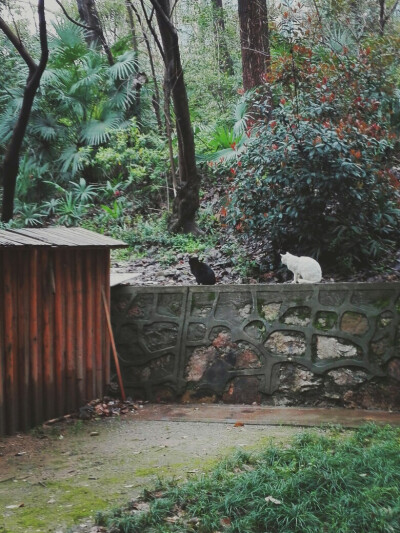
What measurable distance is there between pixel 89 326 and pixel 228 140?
240 inches

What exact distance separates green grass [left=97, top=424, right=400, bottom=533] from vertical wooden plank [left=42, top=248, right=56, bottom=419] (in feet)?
8.58

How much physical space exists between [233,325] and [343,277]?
70.7 inches

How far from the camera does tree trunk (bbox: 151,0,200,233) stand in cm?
927

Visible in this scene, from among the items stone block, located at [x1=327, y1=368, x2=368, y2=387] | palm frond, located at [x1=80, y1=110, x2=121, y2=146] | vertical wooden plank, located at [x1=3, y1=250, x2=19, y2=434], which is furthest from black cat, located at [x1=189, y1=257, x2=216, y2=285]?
palm frond, located at [x1=80, y1=110, x2=121, y2=146]

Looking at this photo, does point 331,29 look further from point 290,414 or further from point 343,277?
point 290,414

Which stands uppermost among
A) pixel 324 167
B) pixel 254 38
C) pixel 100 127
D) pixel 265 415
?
pixel 254 38

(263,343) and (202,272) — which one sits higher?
(202,272)

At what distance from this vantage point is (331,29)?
1110 cm

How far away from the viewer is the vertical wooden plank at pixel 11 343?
587 centimetres

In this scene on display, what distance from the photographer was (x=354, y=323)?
6.95 metres

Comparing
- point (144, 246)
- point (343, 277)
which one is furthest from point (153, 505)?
point (144, 246)

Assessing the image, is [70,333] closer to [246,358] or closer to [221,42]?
[246,358]

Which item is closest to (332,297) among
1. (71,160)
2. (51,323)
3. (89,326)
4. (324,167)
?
(324,167)

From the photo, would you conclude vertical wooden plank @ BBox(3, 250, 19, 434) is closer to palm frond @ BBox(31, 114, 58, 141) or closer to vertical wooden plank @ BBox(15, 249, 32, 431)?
vertical wooden plank @ BBox(15, 249, 32, 431)
